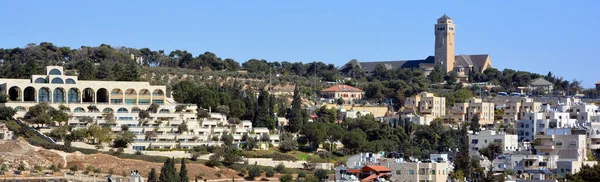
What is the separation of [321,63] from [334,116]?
34.0 m

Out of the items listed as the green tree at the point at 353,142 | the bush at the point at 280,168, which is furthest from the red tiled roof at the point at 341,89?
the bush at the point at 280,168

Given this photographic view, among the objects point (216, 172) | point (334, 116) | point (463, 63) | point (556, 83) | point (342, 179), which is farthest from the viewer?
point (463, 63)

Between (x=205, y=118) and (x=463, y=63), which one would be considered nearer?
(x=205, y=118)

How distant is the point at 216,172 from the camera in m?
63.1

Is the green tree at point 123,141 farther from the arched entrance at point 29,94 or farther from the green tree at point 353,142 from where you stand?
the green tree at point 353,142

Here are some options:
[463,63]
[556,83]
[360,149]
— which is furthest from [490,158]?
[463,63]

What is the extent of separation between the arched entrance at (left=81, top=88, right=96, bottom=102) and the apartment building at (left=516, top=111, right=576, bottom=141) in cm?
2473

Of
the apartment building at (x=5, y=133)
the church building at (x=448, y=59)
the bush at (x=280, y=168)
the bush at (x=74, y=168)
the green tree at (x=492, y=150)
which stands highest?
the church building at (x=448, y=59)

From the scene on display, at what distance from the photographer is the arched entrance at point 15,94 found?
71312 millimetres

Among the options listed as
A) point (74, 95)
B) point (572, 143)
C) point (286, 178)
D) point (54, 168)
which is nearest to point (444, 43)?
point (74, 95)

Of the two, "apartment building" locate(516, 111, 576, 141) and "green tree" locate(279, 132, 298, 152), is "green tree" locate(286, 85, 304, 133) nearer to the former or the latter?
"green tree" locate(279, 132, 298, 152)

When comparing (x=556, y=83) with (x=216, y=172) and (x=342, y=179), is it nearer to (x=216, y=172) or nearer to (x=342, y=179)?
(x=216, y=172)

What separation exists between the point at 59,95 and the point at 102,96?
312 centimetres

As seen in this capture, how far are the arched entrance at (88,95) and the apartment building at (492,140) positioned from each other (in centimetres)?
2216
